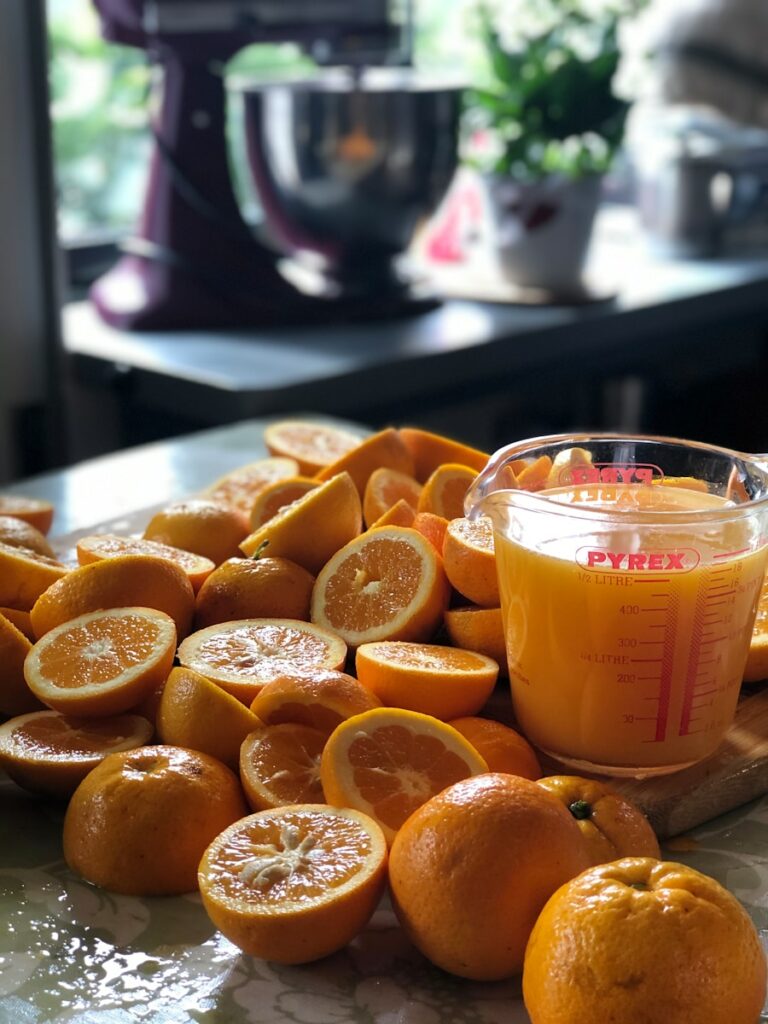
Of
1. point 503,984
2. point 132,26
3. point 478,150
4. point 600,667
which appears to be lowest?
point 503,984

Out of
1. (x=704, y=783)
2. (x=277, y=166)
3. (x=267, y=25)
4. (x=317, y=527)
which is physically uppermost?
(x=267, y=25)

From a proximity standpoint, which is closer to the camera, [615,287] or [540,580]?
[540,580]

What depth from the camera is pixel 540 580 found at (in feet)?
2.52

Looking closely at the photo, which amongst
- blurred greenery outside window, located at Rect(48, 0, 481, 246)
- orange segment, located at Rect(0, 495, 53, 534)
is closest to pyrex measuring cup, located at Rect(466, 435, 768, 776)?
orange segment, located at Rect(0, 495, 53, 534)

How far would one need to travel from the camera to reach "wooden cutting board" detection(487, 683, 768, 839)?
0.77m

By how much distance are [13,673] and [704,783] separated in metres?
0.44

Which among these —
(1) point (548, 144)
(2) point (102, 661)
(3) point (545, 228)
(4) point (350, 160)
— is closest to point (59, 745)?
(2) point (102, 661)

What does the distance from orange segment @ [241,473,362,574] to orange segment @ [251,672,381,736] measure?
0.54ft

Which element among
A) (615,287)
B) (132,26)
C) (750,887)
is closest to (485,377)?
(615,287)

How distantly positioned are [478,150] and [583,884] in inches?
104

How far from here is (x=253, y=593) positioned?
0.89 m

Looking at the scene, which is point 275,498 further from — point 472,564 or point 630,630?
point 630,630

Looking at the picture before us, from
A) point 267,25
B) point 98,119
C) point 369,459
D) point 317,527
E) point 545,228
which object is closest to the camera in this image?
point 317,527

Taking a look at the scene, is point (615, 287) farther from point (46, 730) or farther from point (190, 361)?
point (46, 730)
